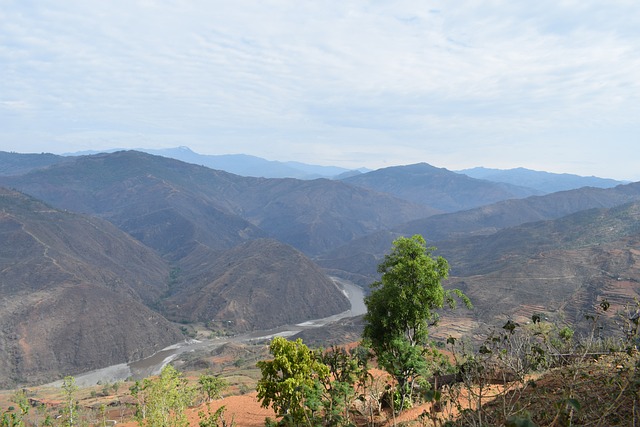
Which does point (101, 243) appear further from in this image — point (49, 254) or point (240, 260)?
point (240, 260)

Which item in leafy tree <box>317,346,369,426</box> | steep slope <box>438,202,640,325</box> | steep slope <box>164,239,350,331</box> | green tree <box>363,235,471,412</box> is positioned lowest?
steep slope <box>164,239,350,331</box>

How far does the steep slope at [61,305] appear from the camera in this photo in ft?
201

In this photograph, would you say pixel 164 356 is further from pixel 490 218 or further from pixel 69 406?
pixel 490 218

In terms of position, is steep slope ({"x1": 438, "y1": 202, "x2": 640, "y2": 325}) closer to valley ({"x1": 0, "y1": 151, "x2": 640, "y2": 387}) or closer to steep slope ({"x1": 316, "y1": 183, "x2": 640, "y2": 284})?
valley ({"x1": 0, "y1": 151, "x2": 640, "y2": 387})

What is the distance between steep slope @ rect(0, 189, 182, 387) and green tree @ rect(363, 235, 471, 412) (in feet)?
206

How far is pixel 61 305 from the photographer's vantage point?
6931 cm

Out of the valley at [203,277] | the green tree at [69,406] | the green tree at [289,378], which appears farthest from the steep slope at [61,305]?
the green tree at [289,378]

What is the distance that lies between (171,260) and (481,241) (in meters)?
102

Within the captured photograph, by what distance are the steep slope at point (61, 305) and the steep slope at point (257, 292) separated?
410 inches

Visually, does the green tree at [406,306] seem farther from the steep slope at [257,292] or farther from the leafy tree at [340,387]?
the steep slope at [257,292]

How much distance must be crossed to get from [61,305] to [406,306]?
7306 centimetres

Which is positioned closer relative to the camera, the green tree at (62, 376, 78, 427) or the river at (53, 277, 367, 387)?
the green tree at (62, 376, 78, 427)

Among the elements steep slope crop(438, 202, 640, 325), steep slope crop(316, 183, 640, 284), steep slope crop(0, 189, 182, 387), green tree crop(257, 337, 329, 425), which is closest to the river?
steep slope crop(0, 189, 182, 387)

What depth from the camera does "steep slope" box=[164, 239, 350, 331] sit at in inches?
3536
